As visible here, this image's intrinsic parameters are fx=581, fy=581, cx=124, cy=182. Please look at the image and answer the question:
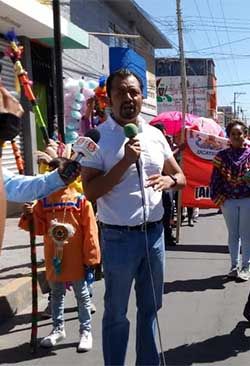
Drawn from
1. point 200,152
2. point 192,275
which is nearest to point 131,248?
point 192,275

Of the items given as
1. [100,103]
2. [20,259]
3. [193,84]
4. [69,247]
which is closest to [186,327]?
[69,247]

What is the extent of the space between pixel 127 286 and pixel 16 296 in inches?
102

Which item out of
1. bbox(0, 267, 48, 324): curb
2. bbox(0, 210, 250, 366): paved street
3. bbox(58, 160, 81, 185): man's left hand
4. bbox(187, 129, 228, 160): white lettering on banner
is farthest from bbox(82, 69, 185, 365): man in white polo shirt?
bbox(187, 129, 228, 160): white lettering on banner

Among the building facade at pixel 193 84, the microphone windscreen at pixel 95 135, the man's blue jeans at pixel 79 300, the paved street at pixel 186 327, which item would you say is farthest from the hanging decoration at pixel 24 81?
the building facade at pixel 193 84

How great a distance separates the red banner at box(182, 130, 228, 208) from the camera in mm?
8812

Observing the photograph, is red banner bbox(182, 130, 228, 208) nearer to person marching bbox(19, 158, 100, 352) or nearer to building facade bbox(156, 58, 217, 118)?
person marching bbox(19, 158, 100, 352)

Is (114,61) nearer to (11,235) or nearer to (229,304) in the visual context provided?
(11,235)

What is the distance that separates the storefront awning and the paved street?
5024mm

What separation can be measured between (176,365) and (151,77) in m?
26.8

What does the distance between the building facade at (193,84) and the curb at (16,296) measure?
46888 millimetres

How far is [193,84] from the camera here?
6375cm

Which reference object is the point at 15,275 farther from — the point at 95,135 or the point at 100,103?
the point at 95,135

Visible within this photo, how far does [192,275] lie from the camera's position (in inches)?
263

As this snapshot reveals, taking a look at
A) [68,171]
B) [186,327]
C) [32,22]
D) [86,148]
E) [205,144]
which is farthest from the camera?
[32,22]
